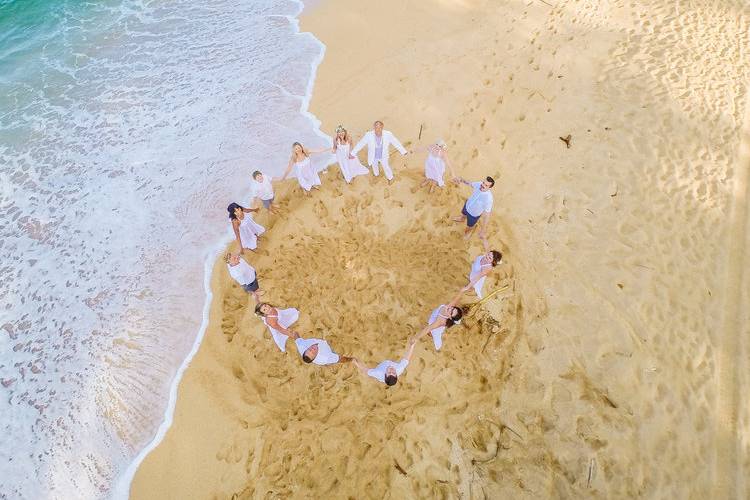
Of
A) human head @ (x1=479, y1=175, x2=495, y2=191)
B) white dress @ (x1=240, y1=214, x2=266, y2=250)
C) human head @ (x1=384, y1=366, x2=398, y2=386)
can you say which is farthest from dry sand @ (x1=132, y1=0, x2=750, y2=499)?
human head @ (x1=479, y1=175, x2=495, y2=191)

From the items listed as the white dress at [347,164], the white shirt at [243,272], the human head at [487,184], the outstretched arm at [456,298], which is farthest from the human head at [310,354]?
the white dress at [347,164]

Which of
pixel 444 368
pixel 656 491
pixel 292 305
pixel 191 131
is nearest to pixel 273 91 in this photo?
pixel 191 131

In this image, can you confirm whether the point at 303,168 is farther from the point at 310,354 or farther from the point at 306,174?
the point at 310,354

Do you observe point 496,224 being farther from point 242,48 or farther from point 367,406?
point 242,48

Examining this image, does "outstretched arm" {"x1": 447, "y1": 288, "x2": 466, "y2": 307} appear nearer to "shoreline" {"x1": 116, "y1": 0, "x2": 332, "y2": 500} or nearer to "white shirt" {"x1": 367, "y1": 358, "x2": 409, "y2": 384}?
"white shirt" {"x1": 367, "y1": 358, "x2": 409, "y2": 384}

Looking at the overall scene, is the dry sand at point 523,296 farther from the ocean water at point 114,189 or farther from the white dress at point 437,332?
the ocean water at point 114,189

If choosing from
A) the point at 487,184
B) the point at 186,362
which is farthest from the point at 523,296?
the point at 186,362

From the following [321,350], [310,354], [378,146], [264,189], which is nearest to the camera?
[310,354]
